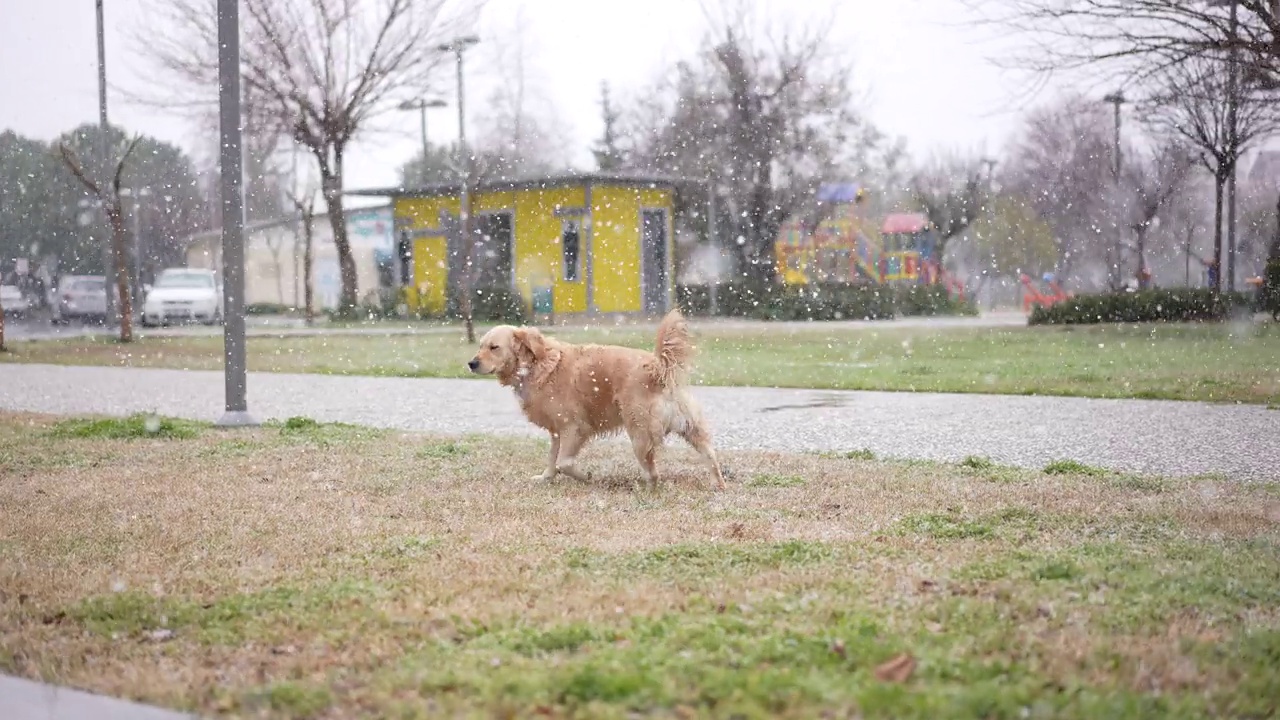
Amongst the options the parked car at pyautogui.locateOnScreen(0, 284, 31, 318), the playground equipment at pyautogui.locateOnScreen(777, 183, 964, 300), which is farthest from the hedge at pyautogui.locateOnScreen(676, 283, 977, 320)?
the parked car at pyautogui.locateOnScreen(0, 284, 31, 318)

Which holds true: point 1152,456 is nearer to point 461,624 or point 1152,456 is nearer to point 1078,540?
point 1078,540

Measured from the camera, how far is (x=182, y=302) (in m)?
34.6

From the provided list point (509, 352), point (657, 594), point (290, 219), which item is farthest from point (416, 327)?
point (657, 594)

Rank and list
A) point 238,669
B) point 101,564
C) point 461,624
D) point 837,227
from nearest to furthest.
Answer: point 238,669 < point 461,624 < point 101,564 < point 837,227

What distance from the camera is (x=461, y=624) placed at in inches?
149

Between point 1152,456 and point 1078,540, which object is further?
point 1152,456

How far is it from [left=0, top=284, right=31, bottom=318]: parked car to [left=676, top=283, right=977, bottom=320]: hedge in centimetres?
2675

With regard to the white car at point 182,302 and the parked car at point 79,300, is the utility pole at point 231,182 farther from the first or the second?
the parked car at point 79,300

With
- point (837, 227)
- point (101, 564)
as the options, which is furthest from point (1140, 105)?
point (837, 227)

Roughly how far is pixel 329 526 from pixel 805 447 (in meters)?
3.83

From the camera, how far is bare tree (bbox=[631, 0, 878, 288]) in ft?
128

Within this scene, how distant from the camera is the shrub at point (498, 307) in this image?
3023cm

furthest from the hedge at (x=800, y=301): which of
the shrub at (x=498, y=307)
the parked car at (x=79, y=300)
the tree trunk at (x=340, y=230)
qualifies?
the parked car at (x=79, y=300)

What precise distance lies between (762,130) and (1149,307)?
1531 centimetres
